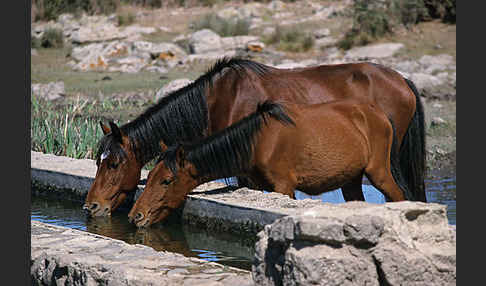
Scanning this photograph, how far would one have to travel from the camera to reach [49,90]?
63.2 ft

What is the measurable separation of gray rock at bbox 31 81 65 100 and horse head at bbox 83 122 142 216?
11695mm

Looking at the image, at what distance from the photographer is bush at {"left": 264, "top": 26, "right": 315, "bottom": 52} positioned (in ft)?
84.3

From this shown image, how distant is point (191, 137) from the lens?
7.65 meters

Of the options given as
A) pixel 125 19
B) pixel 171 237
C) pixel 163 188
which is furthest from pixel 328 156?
pixel 125 19

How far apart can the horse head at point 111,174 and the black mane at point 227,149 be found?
1.00 meters

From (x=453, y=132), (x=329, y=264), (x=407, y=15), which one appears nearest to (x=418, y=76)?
(x=453, y=132)

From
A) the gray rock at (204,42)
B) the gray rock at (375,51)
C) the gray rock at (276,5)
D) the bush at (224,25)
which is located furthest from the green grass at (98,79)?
the gray rock at (276,5)

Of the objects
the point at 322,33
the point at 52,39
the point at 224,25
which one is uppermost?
the point at 322,33

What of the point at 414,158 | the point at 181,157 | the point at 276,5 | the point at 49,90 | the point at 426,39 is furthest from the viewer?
the point at 276,5

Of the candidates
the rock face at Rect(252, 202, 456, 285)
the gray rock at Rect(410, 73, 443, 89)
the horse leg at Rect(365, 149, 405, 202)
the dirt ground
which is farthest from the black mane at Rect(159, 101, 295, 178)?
the gray rock at Rect(410, 73, 443, 89)

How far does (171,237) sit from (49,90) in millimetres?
13248

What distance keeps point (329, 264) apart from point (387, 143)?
339 centimetres

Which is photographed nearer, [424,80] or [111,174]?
[111,174]

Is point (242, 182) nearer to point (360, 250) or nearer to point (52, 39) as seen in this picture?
point (360, 250)
